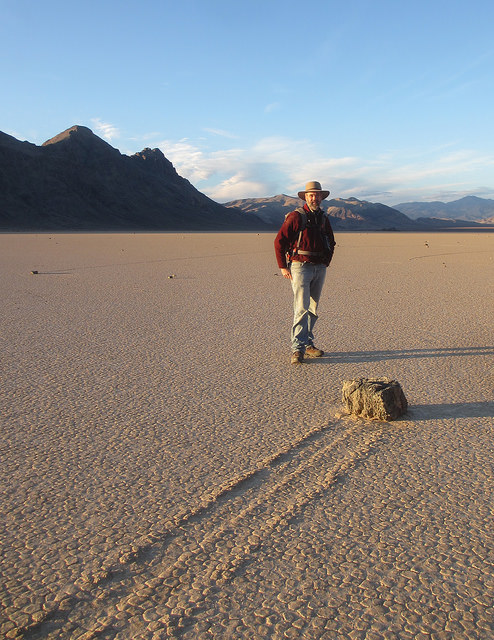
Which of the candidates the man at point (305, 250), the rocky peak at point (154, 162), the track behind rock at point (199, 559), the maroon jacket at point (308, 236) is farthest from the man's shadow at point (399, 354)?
the rocky peak at point (154, 162)

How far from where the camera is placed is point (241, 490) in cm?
317

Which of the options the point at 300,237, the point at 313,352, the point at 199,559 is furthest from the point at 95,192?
the point at 199,559

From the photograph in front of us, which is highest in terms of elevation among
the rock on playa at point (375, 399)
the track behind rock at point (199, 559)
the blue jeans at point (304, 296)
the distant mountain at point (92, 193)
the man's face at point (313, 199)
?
the distant mountain at point (92, 193)

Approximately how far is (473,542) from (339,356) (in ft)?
11.7

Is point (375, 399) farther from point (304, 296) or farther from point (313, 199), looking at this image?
point (313, 199)

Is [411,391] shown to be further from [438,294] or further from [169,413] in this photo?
[438,294]

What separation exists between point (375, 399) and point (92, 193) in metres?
110

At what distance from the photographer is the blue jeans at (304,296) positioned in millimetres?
6059

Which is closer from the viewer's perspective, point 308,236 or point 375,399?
point 375,399

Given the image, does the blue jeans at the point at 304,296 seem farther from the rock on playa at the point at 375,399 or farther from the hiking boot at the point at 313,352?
the rock on playa at the point at 375,399

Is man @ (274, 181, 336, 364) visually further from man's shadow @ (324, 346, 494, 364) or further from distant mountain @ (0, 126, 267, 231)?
distant mountain @ (0, 126, 267, 231)

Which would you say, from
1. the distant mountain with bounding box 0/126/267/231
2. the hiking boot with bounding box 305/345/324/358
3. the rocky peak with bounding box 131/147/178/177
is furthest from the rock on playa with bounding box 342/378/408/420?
the rocky peak with bounding box 131/147/178/177

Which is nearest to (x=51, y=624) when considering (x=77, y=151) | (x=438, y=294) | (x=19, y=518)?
(x=19, y=518)

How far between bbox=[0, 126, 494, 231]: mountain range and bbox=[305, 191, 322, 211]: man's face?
271 ft
